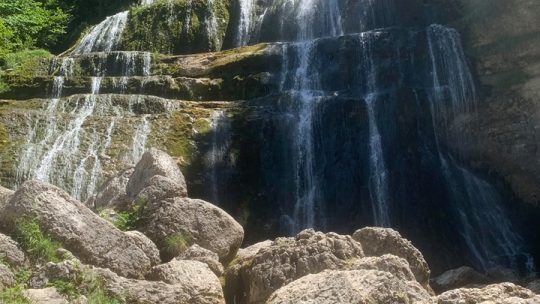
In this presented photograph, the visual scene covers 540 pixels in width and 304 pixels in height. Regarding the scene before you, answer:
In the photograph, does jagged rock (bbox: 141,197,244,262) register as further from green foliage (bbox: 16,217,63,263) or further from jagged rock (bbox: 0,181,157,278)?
green foliage (bbox: 16,217,63,263)

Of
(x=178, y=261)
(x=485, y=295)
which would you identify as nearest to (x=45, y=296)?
(x=178, y=261)

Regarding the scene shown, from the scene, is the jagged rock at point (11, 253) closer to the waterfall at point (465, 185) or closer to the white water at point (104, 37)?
the waterfall at point (465, 185)

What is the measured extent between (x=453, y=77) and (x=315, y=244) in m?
10.8

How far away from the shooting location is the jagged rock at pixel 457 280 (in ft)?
36.1

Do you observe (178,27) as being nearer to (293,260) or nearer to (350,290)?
(293,260)

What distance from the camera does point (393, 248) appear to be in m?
8.12

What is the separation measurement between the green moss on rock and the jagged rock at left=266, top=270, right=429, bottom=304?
1713cm

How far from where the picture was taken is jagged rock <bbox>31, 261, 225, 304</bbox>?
650 cm

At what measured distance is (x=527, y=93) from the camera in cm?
1642

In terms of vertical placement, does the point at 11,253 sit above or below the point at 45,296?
above

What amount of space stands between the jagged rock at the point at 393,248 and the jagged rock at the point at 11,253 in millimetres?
3772

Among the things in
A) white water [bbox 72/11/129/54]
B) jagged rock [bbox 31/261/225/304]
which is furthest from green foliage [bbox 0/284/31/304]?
white water [bbox 72/11/129/54]

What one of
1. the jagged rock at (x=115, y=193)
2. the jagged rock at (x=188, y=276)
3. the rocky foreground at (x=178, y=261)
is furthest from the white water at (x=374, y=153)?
the jagged rock at (x=188, y=276)

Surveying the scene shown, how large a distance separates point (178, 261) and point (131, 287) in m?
0.84
